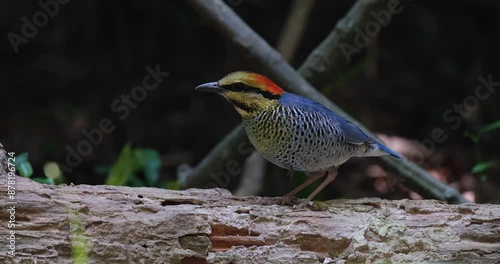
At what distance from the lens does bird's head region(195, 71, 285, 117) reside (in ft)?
9.92

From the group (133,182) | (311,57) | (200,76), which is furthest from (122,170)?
(200,76)

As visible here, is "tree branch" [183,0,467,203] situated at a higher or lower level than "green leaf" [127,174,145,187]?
higher

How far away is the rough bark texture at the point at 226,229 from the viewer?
2.72 m

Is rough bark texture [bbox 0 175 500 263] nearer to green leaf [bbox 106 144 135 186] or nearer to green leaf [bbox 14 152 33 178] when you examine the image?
green leaf [bbox 14 152 33 178]

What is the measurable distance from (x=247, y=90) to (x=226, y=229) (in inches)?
25.1

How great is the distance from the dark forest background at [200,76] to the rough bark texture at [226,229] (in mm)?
3030

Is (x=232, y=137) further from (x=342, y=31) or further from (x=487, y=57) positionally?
(x=487, y=57)

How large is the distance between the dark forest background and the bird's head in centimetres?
301

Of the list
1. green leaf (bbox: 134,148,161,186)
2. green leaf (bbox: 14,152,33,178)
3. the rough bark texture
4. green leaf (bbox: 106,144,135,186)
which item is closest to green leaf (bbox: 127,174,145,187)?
green leaf (bbox: 134,148,161,186)

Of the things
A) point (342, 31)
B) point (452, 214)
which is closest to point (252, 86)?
point (452, 214)

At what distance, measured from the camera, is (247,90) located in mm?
3049

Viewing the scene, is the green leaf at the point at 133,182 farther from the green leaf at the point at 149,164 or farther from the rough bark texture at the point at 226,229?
the rough bark texture at the point at 226,229

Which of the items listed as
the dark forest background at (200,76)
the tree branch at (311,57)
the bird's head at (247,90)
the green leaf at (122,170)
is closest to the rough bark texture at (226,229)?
the bird's head at (247,90)

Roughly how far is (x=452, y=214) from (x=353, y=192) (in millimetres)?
2895
